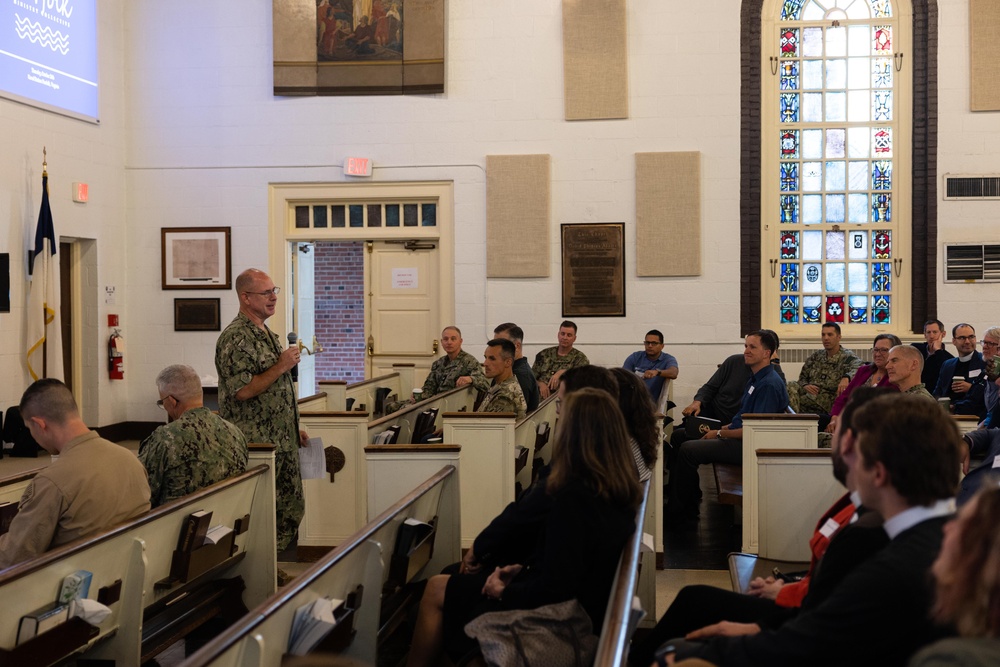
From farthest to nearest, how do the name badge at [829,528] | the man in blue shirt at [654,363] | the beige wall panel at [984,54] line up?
the beige wall panel at [984,54] < the man in blue shirt at [654,363] < the name badge at [829,528]

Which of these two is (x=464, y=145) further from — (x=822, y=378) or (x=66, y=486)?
(x=66, y=486)

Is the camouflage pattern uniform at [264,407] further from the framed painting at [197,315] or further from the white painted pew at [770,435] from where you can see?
the framed painting at [197,315]

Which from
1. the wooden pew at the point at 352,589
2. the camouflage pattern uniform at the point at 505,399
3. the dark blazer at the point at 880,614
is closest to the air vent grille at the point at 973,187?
the camouflage pattern uniform at the point at 505,399

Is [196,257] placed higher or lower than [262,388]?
higher

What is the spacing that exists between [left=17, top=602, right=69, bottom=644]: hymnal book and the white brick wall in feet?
25.7

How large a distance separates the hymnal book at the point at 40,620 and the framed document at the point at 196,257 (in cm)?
816

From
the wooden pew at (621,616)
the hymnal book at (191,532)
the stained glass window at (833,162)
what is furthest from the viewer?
the stained glass window at (833,162)

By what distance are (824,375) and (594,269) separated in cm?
270

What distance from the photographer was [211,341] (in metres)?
10.9

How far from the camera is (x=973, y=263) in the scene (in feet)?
33.0

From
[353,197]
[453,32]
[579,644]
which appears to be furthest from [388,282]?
[579,644]

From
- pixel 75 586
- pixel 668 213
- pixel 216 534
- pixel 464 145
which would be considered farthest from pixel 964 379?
pixel 75 586

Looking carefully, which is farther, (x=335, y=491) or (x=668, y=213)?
(x=668, y=213)

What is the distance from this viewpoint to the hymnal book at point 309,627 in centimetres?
251
